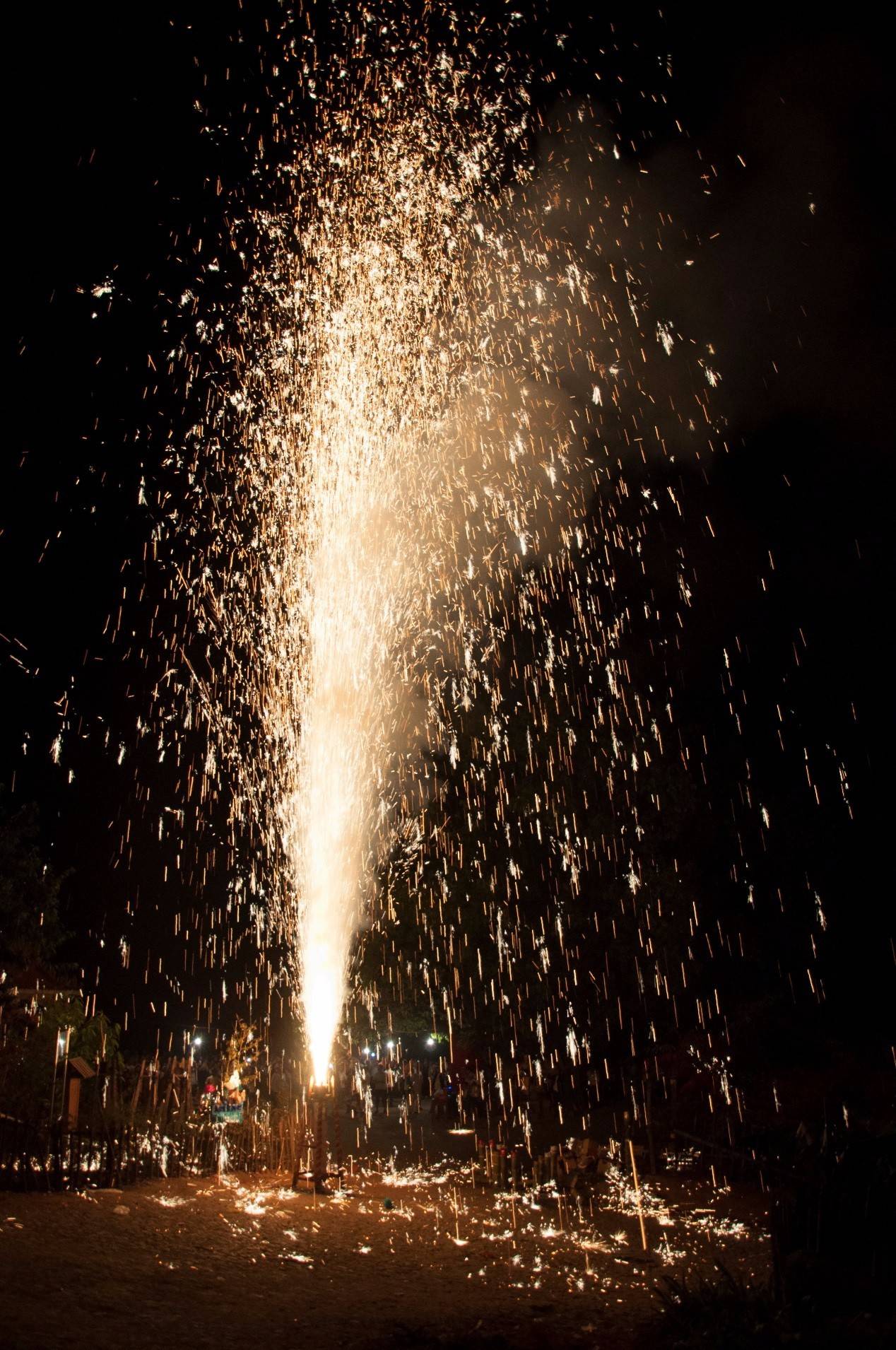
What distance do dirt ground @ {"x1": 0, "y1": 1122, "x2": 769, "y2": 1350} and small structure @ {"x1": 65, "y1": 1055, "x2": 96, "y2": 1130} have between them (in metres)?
1.74

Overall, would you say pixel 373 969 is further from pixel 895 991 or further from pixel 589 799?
pixel 895 991

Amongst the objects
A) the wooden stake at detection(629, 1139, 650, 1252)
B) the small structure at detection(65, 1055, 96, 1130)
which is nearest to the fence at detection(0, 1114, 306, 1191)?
the small structure at detection(65, 1055, 96, 1130)

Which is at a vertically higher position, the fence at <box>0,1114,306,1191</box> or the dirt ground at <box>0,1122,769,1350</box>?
the fence at <box>0,1114,306,1191</box>

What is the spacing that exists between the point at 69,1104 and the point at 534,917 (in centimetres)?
1071

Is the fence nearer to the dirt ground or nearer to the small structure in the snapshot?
the dirt ground

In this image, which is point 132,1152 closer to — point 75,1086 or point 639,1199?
point 75,1086

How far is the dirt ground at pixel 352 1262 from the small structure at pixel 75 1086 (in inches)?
68.5

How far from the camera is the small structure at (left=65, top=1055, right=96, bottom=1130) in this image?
13566 millimetres

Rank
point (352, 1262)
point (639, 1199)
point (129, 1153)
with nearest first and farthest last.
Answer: point (352, 1262), point (639, 1199), point (129, 1153)

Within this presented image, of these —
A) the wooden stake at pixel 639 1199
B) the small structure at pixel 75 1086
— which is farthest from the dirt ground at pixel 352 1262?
the small structure at pixel 75 1086

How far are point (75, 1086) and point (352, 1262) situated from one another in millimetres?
6658

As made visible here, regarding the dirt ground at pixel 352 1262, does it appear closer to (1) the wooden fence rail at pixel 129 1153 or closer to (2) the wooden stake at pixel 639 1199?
(2) the wooden stake at pixel 639 1199

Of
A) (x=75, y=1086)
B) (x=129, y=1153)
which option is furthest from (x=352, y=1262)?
(x=75, y=1086)

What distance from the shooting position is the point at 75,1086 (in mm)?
13930
